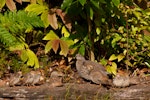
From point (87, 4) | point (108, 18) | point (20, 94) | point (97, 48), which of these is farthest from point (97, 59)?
point (20, 94)

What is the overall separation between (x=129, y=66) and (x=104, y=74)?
61 centimetres

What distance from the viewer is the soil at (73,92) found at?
4.27m

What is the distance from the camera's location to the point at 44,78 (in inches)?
186

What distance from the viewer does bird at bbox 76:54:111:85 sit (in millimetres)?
4531

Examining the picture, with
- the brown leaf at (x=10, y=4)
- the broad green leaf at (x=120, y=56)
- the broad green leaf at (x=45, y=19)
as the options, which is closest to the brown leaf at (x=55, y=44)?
the broad green leaf at (x=45, y=19)

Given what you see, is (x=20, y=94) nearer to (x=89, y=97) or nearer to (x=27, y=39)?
(x=89, y=97)

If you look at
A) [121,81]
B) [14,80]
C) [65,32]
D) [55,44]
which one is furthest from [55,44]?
[121,81]

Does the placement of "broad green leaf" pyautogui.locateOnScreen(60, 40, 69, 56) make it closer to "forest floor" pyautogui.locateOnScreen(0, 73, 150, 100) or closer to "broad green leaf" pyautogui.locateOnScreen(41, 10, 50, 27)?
"broad green leaf" pyautogui.locateOnScreen(41, 10, 50, 27)

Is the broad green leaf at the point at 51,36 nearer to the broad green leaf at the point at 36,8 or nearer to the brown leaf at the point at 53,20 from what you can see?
the brown leaf at the point at 53,20

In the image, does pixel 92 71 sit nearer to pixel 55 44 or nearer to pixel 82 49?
pixel 82 49

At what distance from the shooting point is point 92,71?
4598 mm

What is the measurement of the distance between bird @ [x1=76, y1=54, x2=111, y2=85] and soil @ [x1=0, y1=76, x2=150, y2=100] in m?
0.08

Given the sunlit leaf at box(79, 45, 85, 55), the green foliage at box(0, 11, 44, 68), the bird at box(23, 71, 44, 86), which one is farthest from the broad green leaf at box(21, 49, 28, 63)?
the sunlit leaf at box(79, 45, 85, 55)

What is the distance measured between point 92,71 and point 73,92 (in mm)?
365
